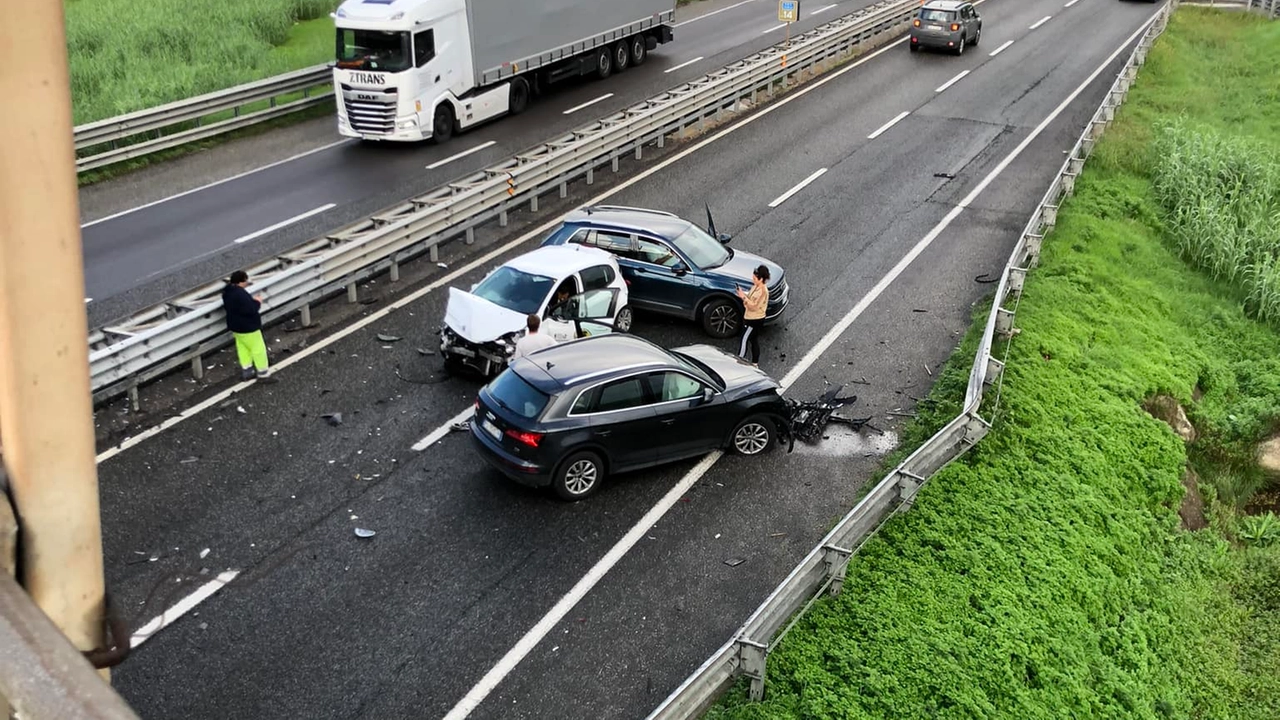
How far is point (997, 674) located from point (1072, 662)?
124 centimetres

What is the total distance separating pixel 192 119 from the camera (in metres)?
24.8

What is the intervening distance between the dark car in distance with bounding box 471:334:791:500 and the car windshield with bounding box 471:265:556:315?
5.43 feet

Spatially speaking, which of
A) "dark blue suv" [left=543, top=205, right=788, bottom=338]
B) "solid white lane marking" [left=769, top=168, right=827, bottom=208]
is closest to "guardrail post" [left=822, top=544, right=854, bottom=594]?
"dark blue suv" [left=543, top=205, right=788, bottom=338]

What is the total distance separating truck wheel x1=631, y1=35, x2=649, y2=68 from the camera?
105ft

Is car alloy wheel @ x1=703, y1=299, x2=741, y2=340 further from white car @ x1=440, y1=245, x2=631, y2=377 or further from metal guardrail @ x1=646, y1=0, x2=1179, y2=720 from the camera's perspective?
metal guardrail @ x1=646, y1=0, x2=1179, y2=720

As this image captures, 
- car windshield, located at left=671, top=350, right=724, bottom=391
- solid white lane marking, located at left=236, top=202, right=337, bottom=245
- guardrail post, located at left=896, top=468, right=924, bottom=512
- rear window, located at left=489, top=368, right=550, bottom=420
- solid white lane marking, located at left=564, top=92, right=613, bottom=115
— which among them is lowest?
guardrail post, located at left=896, top=468, right=924, bottom=512

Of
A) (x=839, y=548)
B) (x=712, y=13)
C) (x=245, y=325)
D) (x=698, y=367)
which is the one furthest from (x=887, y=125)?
(x=839, y=548)

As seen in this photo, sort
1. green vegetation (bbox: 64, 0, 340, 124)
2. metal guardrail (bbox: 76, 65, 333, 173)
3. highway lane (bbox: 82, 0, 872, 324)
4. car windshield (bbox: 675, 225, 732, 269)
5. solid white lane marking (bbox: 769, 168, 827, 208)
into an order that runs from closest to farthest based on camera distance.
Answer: car windshield (bbox: 675, 225, 732, 269) → highway lane (bbox: 82, 0, 872, 324) → solid white lane marking (bbox: 769, 168, 827, 208) → metal guardrail (bbox: 76, 65, 333, 173) → green vegetation (bbox: 64, 0, 340, 124)

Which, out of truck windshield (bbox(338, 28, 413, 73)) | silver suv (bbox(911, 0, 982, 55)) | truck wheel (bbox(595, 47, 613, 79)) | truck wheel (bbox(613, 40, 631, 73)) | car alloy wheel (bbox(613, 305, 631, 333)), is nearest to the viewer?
car alloy wheel (bbox(613, 305, 631, 333))

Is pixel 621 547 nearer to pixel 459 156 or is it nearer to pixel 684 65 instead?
pixel 459 156

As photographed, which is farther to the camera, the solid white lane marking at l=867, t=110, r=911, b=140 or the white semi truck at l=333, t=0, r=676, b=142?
the solid white lane marking at l=867, t=110, r=911, b=140

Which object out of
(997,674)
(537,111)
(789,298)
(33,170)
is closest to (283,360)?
(789,298)

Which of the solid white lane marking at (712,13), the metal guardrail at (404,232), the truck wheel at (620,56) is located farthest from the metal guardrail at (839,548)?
the solid white lane marking at (712,13)

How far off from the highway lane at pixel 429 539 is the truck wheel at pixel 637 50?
617 inches
